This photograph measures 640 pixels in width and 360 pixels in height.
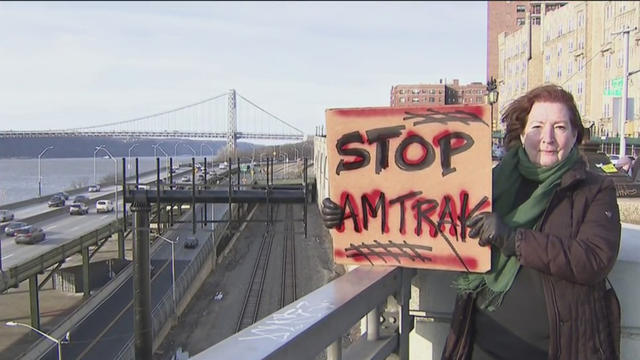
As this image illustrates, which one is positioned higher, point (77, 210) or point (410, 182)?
point (410, 182)

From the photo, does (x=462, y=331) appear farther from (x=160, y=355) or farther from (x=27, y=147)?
(x=27, y=147)

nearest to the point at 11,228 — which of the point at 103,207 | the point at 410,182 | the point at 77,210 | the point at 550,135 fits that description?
the point at 77,210

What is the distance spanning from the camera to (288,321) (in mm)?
1847

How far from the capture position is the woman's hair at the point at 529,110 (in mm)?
2352

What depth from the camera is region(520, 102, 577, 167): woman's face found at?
2314mm

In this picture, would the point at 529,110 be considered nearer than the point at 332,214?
Yes

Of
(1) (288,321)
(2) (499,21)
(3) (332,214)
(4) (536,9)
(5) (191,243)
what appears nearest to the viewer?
(1) (288,321)

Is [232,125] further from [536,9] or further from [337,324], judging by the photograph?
[337,324]

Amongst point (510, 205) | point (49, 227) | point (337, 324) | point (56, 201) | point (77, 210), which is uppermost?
point (510, 205)

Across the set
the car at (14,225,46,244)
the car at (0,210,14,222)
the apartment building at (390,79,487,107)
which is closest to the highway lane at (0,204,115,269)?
the car at (14,225,46,244)

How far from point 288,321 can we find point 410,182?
0.96 m

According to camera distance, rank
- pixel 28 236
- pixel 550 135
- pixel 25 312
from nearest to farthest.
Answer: pixel 550 135
pixel 25 312
pixel 28 236

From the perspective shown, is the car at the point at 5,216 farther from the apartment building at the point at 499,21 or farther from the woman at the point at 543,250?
the apartment building at the point at 499,21

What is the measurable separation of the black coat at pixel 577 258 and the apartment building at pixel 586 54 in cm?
Result: 3827
